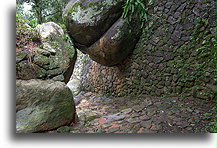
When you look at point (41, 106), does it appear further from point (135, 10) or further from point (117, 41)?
point (135, 10)

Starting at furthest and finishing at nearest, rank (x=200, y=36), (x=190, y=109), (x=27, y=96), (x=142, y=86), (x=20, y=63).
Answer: (x=142, y=86), (x=200, y=36), (x=190, y=109), (x=20, y=63), (x=27, y=96)

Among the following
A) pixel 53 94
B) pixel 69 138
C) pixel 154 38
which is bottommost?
pixel 69 138

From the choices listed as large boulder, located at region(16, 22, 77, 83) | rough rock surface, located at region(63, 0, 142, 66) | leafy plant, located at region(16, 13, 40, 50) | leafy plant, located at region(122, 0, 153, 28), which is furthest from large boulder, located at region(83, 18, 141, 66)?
leafy plant, located at region(16, 13, 40, 50)

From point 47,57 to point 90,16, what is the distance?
1291 mm

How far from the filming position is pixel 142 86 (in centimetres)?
308

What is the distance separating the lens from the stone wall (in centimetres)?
203

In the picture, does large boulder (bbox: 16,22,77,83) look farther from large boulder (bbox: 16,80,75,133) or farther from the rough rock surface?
the rough rock surface

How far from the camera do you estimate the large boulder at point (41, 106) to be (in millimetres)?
1466

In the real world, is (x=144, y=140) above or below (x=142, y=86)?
below

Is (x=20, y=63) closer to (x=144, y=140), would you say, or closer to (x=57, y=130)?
(x=57, y=130)

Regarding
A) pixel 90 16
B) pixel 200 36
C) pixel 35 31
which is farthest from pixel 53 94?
pixel 200 36

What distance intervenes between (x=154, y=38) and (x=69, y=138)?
94.3 inches

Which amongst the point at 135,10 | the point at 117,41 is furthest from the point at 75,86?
the point at 135,10

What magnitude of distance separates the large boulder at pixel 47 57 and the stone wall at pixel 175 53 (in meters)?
1.59
